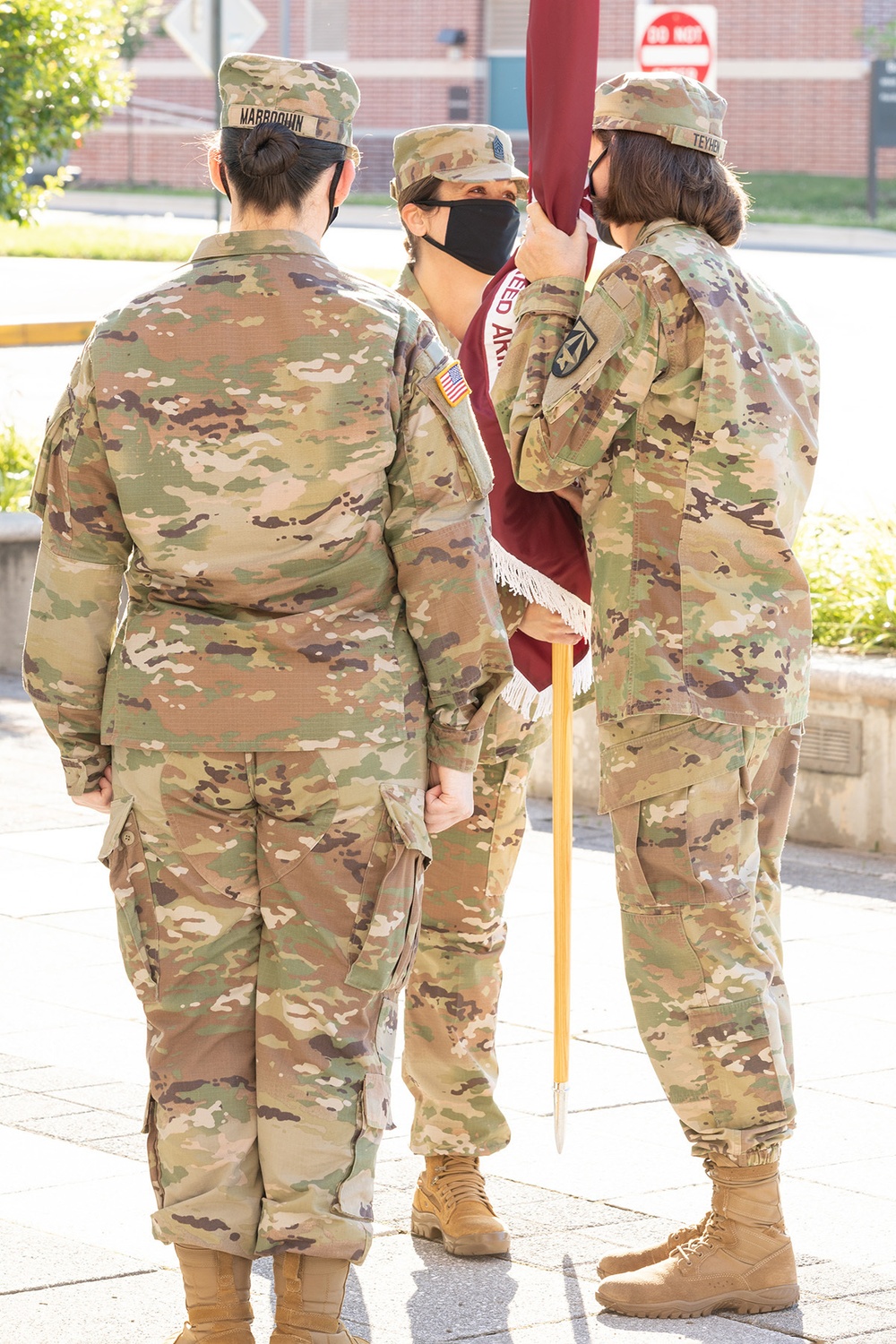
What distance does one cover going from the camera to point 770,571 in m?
3.66

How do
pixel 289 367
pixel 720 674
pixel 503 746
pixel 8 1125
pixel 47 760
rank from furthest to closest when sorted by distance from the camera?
1. pixel 47 760
2. pixel 8 1125
3. pixel 503 746
4. pixel 720 674
5. pixel 289 367

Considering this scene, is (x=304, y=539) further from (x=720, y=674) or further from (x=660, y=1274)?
(x=660, y=1274)

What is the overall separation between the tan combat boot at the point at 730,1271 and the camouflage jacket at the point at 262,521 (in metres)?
1.14

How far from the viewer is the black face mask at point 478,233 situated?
416 cm

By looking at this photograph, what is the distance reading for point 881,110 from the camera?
120 feet

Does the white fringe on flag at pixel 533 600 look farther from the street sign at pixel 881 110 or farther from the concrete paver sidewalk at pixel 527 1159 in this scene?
the street sign at pixel 881 110

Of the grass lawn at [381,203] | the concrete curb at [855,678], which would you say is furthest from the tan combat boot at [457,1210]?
the grass lawn at [381,203]

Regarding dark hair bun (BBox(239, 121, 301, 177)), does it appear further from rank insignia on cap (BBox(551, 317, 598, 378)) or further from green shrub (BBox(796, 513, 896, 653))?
green shrub (BBox(796, 513, 896, 653))

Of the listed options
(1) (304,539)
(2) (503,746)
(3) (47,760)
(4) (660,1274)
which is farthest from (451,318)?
(3) (47,760)

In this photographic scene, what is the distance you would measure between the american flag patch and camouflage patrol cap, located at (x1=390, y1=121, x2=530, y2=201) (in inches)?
37.8

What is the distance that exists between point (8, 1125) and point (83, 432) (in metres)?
1.95

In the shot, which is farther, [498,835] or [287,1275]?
[498,835]

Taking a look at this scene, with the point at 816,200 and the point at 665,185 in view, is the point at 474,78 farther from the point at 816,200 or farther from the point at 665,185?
the point at 665,185

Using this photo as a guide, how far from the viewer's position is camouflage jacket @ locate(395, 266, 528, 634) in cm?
406
